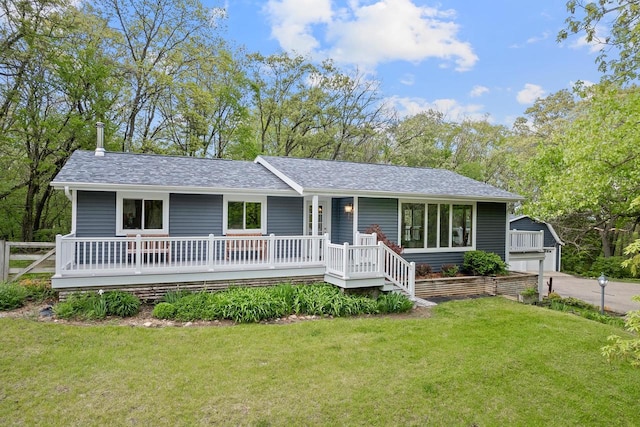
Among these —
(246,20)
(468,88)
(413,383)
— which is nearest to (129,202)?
(413,383)

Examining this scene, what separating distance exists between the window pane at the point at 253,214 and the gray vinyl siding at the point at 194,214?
836 mm

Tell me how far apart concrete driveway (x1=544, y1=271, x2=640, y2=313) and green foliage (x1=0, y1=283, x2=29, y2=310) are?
15994 millimetres

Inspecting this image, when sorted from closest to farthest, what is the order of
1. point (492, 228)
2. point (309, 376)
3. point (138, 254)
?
point (309, 376)
point (138, 254)
point (492, 228)

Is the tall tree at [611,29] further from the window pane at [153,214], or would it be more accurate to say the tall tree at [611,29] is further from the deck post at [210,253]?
the window pane at [153,214]

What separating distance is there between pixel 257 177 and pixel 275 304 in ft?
15.5

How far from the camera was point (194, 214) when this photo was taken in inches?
396

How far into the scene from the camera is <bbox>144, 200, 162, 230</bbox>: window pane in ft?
31.6

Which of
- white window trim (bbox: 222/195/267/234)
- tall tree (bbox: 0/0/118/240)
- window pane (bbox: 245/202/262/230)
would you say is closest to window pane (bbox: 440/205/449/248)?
white window trim (bbox: 222/195/267/234)

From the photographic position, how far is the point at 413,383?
470 centimetres

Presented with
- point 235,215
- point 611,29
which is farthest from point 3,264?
point 611,29

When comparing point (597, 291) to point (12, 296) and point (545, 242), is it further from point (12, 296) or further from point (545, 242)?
point (12, 296)

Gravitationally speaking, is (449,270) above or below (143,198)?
below

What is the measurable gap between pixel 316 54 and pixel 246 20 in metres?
5.70

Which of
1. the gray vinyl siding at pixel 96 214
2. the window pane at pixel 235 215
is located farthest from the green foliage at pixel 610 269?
the gray vinyl siding at pixel 96 214
